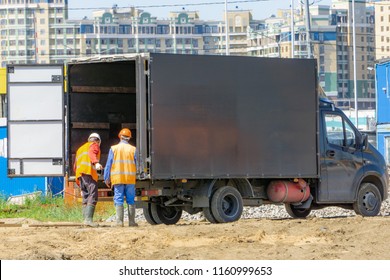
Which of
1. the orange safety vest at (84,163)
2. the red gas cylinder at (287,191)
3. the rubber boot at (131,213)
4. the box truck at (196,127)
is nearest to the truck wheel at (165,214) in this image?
the box truck at (196,127)

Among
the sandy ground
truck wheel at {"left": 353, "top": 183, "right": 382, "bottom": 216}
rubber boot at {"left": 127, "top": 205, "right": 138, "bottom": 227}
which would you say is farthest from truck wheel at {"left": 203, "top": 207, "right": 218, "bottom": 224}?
truck wheel at {"left": 353, "top": 183, "right": 382, "bottom": 216}

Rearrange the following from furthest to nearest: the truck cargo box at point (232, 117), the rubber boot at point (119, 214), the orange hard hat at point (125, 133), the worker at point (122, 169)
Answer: the rubber boot at point (119, 214)
the truck cargo box at point (232, 117)
the orange hard hat at point (125, 133)
the worker at point (122, 169)

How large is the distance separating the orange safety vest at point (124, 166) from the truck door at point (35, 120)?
2.13 m

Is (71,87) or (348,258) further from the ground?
(71,87)

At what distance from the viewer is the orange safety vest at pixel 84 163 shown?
23.9m

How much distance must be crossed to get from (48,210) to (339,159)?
30.4ft

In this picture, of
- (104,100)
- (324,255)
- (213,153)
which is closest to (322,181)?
(213,153)

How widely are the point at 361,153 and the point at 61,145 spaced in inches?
236

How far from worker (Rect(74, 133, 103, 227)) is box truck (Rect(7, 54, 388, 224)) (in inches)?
29.5

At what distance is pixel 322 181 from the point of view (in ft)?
86.2

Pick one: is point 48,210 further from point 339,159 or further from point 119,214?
point 119,214

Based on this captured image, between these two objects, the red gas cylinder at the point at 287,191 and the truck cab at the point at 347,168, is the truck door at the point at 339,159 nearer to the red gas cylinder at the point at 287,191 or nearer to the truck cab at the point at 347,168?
the truck cab at the point at 347,168
